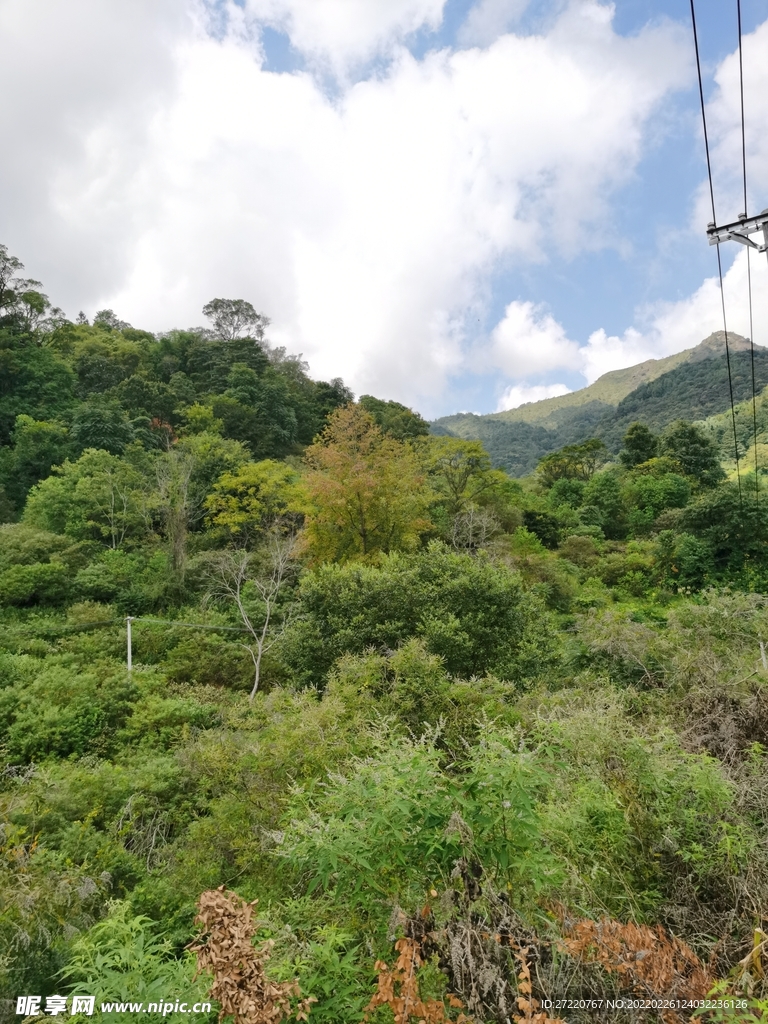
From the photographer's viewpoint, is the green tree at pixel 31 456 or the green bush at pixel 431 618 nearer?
the green bush at pixel 431 618

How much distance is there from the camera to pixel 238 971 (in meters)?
1.91

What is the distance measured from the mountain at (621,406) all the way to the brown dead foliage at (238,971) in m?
27.2

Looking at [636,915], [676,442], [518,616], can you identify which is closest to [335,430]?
[518,616]

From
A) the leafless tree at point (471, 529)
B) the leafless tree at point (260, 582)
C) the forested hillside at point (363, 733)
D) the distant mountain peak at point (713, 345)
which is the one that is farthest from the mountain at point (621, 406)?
the leafless tree at point (260, 582)

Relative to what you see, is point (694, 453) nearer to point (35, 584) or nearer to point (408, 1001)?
point (35, 584)

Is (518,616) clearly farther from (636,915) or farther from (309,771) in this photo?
(636,915)

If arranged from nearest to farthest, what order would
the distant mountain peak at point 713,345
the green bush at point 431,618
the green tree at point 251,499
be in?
the green bush at point 431,618 < the green tree at point 251,499 < the distant mountain peak at point 713,345

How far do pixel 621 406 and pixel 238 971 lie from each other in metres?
72.0

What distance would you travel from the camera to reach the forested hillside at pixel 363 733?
2203 mm

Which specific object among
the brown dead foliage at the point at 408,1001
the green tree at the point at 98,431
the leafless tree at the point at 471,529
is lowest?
the brown dead foliage at the point at 408,1001

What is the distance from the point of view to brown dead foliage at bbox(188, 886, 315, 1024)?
1845 millimetres

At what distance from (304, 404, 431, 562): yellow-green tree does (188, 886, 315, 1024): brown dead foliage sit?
1230cm

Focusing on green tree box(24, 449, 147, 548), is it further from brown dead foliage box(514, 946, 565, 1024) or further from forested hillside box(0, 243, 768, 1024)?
brown dead foliage box(514, 946, 565, 1024)

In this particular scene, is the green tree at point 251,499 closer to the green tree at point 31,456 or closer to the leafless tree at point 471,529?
the leafless tree at point 471,529
